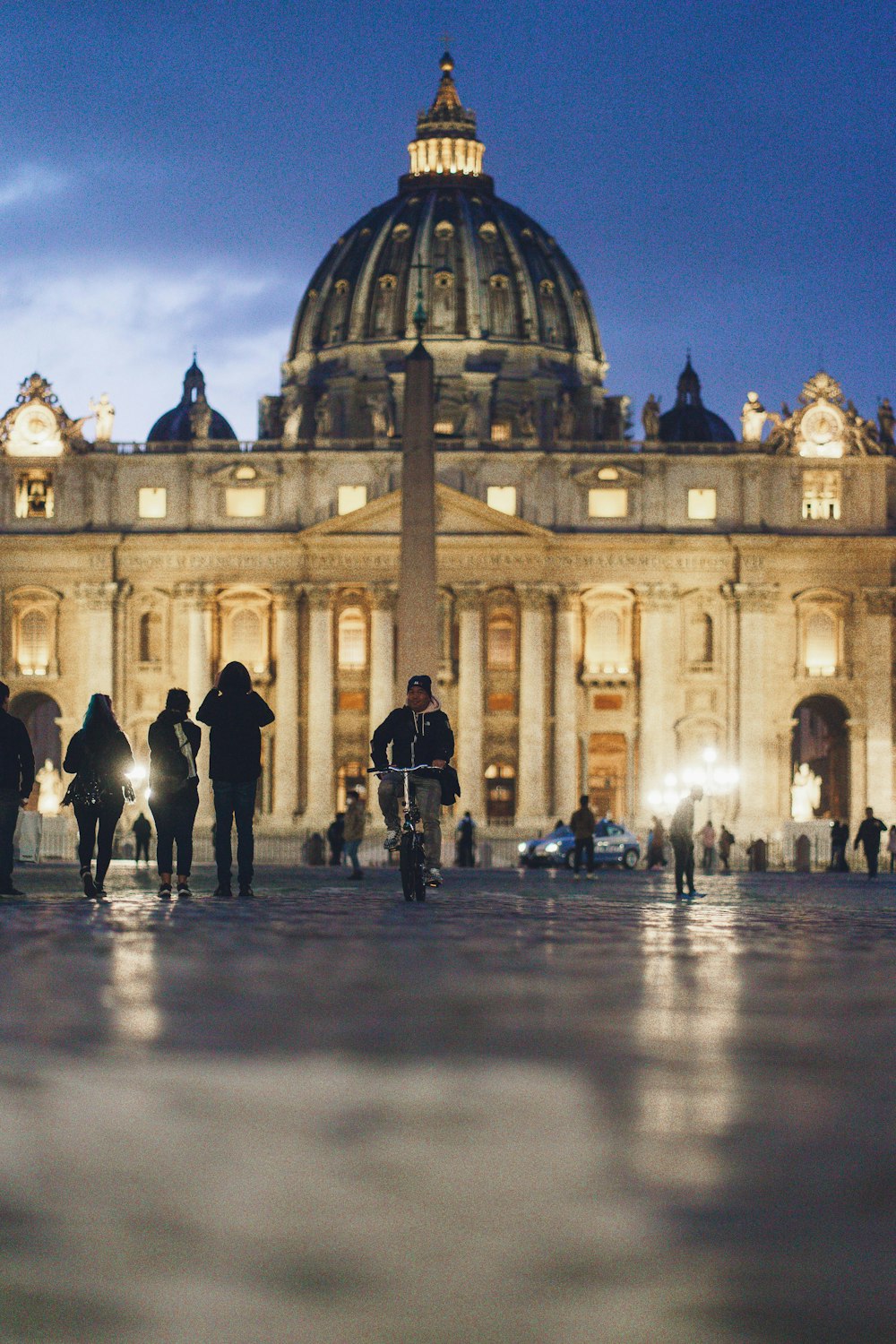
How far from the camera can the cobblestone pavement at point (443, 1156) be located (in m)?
4.23

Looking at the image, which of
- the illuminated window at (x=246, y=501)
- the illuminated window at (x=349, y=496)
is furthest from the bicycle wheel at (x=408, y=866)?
the illuminated window at (x=246, y=501)

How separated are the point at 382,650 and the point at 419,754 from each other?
7765 centimetres

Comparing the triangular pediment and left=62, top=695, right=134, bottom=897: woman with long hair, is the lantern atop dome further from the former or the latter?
left=62, top=695, right=134, bottom=897: woman with long hair

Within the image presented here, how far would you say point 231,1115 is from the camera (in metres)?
5.69

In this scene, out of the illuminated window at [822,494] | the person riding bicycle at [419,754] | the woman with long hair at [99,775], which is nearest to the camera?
the person riding bicycle at [419,754]

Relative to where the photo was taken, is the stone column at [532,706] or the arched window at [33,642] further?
the arched window at [33,642]

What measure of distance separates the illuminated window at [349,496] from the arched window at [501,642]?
7532 millimetres

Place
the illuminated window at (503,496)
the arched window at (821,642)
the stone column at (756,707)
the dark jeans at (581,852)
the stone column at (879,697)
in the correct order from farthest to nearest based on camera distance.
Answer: the illuminated window at (503,496) < the arched window at (821,642) < the stone column at (879,697) < the stone column at (756,707) < the dark jeans at (581,852)

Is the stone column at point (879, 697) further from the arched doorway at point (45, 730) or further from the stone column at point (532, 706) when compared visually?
the arched doorway at point (45, 730)

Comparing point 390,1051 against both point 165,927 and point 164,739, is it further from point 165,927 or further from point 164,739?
point 164,739

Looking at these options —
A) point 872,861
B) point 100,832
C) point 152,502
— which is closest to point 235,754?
point 100,832

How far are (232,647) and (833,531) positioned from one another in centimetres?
2637

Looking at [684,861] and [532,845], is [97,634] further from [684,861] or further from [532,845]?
[684,861]

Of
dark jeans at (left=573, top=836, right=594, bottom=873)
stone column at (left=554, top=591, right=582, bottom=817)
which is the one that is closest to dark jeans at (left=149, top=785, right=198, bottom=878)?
dark jeans at (left=573, top=836, right=594, bottom=873)
